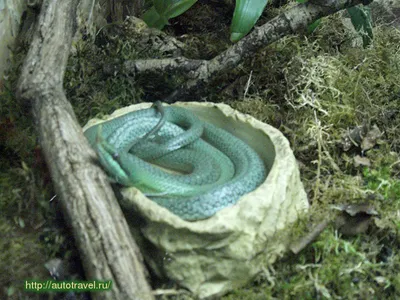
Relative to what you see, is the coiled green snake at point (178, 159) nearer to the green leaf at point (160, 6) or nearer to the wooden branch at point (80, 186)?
the wooden branch at point (80, 186)

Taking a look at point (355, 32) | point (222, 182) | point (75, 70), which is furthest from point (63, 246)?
point (355, 32)

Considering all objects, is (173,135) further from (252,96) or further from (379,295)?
(379,295)

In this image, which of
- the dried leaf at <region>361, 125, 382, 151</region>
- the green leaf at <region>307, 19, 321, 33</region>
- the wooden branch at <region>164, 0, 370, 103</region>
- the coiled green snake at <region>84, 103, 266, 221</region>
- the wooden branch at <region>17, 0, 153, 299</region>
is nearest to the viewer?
the wooden branch at <region>17, 0, 153, 299</region>

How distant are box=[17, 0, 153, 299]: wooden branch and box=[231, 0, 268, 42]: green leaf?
1265 mm

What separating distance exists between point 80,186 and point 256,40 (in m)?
1.96

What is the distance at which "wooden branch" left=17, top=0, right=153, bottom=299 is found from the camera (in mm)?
2203

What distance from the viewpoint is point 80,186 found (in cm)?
238

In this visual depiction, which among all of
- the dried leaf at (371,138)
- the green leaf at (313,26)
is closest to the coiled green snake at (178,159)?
the dried leaf at (371,138)

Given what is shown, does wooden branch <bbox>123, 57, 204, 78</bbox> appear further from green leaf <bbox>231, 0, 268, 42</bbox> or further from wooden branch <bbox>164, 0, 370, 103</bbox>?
green leaf <bbox>231, 0, 268, 42</bbox>

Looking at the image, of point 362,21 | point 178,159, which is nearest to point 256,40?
point 362,21

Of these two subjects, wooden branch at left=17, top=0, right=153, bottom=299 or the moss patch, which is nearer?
wooden branch at left=17, top=0, right=153, bottom=299

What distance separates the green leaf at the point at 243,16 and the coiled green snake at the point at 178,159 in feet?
2.47

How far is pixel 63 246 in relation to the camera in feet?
8.53

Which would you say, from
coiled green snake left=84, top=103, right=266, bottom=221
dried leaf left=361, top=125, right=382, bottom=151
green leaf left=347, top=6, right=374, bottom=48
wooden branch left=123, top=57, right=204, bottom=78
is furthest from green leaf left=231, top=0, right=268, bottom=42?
dried leaf left=361, top=125, right=382, bottom=151
